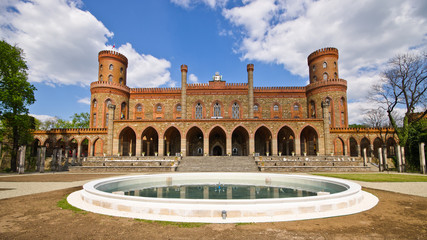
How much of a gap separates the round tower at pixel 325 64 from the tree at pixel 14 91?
124ft

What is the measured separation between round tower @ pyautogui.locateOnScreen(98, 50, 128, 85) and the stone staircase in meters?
21.6

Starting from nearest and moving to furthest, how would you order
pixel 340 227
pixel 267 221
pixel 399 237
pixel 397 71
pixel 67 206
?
pixel 399 237 < pixel 340 227 < pixel 267 221 < pixel 67 206 < pixel 397 71

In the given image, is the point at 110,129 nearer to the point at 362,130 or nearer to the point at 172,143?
the point at 172,143

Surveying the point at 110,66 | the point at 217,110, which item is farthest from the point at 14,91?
the point at 217,110

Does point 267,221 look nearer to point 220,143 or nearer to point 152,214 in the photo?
point 152,214

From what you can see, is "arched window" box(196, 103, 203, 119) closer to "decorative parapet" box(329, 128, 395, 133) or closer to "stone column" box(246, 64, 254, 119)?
"stone column" box(246, 64, 254, 119)

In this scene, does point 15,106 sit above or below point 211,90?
Answer: below

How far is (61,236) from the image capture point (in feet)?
14.6

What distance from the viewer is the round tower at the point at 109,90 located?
34375 mm

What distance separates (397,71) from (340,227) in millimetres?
28746

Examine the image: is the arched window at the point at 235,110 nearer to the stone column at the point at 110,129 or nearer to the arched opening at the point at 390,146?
the stone column at the point at 110,129

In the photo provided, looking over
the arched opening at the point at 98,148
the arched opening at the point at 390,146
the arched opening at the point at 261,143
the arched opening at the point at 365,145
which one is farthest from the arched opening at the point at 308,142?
the arched opening at the point at 98,148

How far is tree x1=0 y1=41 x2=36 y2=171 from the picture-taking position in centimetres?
2048

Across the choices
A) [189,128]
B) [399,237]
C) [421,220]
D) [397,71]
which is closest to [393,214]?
[421,220]
